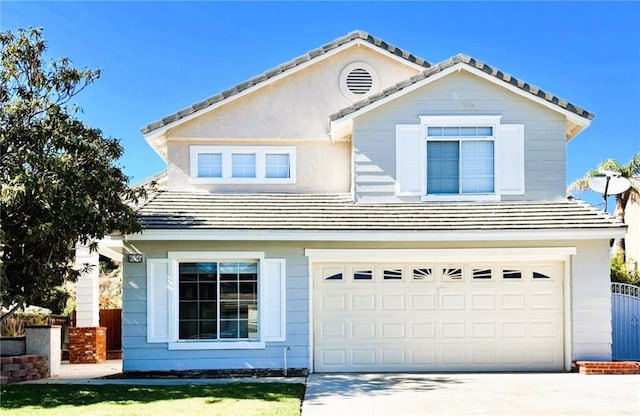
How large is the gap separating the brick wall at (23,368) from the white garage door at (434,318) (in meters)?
5.31

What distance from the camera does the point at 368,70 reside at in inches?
627

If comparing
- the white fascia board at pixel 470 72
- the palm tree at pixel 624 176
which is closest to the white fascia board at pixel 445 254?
the white fascia board at pixel 470 72

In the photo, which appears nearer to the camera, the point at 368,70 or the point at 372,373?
the point at 372,373

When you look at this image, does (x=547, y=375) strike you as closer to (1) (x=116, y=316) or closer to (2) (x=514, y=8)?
(2) (x=514, y=8)

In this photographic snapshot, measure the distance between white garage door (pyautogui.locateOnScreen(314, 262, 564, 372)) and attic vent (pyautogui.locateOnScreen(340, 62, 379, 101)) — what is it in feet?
14.1

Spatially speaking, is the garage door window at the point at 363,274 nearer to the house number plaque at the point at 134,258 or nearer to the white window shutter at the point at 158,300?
the white window shutter at the point at 158,300

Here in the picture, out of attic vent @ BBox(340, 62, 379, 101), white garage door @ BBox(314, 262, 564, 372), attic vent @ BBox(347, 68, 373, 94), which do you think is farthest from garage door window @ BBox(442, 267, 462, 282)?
attic vent @ BBox(347, 68, 373, 94)

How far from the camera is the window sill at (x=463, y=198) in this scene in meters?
14.3

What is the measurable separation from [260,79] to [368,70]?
257cm

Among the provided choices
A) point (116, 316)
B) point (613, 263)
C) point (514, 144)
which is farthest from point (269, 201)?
point (613, 263)

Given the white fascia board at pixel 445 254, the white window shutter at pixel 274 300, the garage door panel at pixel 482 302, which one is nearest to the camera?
the white window shutter at pixel 274 300

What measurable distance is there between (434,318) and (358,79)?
18.9 feet

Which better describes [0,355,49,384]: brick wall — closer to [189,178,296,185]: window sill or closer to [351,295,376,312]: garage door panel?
[189,178,296,185]: window sill

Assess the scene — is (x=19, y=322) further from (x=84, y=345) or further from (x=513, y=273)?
(x=513, y=273)
